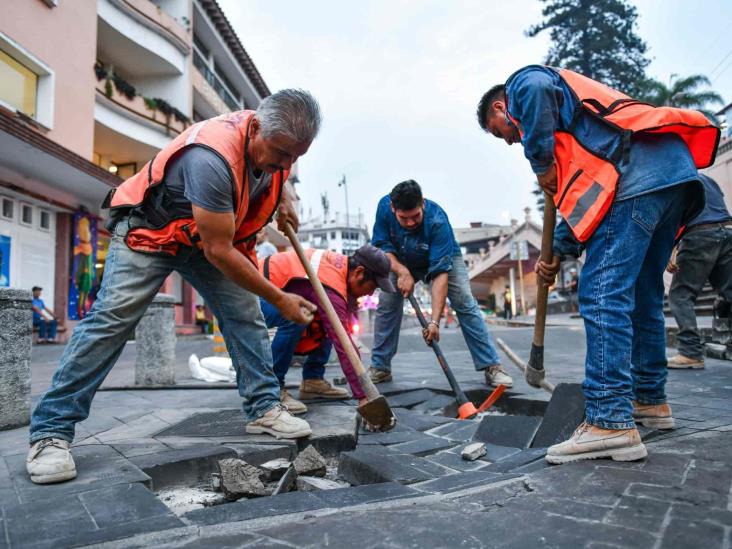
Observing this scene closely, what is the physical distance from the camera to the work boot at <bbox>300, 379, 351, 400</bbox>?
12.7ft

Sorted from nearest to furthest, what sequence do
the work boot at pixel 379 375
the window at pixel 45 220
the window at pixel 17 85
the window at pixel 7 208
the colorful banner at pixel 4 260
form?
the work boot at pixel 379 375
the window at pixel 17 85
the colorful banner at pixel 4 260
the window at pixel 7 208
the window at pixel 45 220

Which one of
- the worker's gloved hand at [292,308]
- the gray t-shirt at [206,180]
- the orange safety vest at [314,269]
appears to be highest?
the gray t-shirt at [206,180]

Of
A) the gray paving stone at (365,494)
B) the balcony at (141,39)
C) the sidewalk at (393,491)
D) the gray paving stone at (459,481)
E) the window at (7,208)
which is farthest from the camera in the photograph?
the balcony at (141,39)

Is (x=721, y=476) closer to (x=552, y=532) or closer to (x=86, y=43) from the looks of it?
(x=552, y=532)

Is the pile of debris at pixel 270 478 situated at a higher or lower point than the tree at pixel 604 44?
lower

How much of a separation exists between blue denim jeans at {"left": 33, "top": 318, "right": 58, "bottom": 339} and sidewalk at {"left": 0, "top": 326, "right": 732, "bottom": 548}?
9.45 metres

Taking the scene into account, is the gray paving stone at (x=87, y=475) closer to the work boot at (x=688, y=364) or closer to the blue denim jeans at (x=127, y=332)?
the blue denim jeans at (x=127, y=332)

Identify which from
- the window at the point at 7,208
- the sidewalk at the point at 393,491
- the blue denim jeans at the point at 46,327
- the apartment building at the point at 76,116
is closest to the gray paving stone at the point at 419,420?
the sidewalk at the point at 393,491

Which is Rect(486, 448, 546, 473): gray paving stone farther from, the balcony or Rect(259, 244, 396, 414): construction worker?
the balcony

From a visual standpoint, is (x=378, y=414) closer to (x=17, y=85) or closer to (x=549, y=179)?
(x=549, y=179)

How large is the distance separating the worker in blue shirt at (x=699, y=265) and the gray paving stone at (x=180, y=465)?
3873mm

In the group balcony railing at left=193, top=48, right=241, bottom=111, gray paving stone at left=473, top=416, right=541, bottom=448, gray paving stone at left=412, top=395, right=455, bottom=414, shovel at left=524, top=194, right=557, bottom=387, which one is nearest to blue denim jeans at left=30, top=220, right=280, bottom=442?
gray paving stone at left=473, top=416, right=541, bottom=448

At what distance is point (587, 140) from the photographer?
2.14 meters

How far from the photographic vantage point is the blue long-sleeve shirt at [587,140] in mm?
2057
